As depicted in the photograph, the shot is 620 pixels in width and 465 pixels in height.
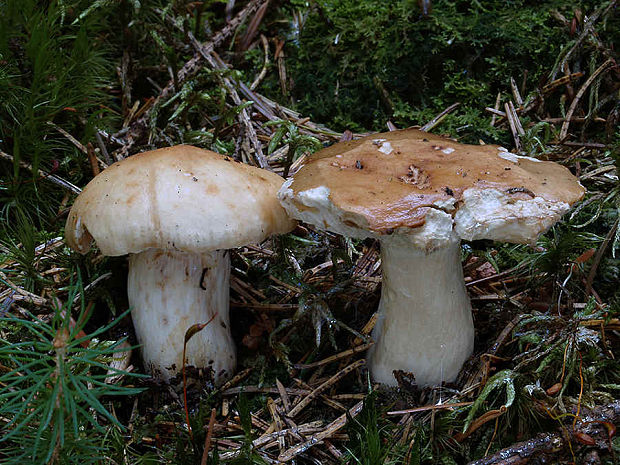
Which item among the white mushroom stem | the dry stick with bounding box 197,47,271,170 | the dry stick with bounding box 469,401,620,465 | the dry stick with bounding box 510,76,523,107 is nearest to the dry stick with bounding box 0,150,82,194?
the white mushroom stem

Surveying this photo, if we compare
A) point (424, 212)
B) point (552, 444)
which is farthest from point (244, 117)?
point (552, 444)

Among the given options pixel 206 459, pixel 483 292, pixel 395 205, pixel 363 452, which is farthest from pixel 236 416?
pixel 483 292

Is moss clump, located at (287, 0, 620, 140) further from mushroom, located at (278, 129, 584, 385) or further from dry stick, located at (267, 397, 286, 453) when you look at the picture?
dry stick, located at (267, 397, 286, 453)

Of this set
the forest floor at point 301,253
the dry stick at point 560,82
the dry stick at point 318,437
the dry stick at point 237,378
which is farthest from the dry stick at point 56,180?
the dry stick at point 560,82

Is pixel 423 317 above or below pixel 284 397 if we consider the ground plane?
above

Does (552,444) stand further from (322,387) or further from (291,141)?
(291,141)

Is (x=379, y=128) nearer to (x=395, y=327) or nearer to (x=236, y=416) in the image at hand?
(x=395, y=327)

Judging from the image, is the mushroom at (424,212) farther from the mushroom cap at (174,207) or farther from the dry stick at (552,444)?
the dry stick at (552,444)
